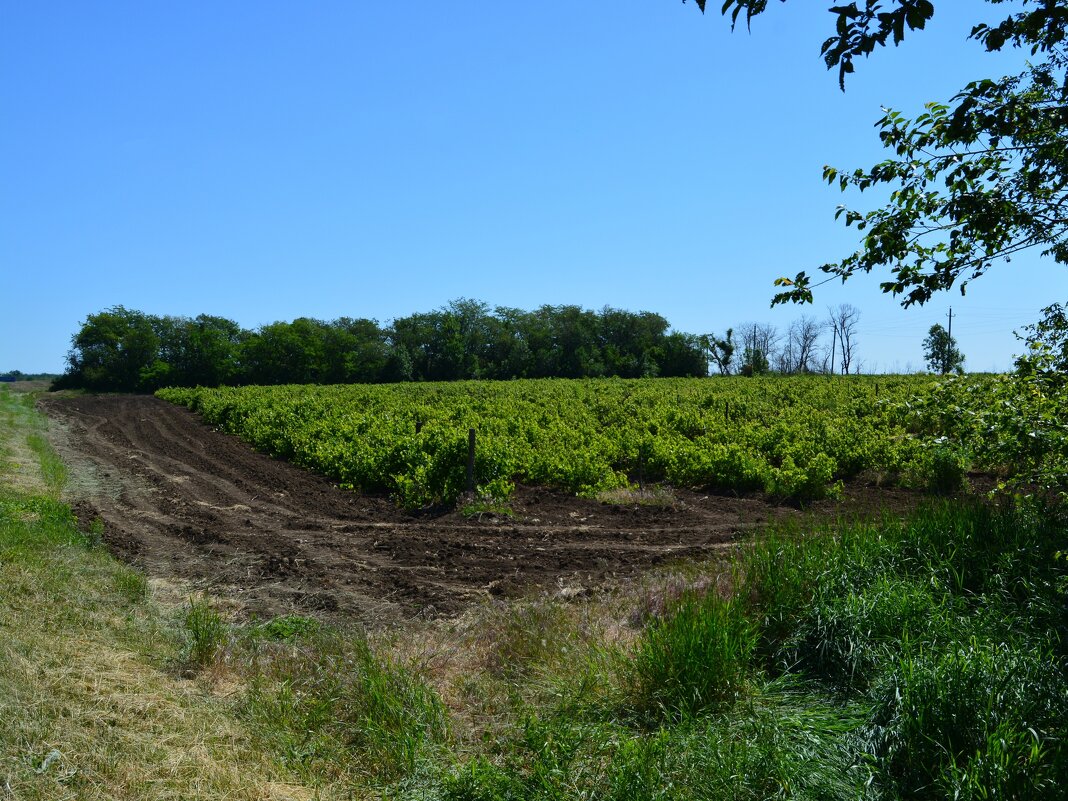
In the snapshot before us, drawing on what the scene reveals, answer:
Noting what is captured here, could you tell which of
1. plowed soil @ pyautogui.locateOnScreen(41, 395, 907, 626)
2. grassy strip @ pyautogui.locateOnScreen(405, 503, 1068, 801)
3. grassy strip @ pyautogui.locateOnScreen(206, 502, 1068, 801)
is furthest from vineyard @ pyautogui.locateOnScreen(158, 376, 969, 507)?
grassy strip @ pyautogui.locateOnScreen(206, 502, 1068, 801)

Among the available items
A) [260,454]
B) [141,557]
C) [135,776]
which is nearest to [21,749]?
[135,776]

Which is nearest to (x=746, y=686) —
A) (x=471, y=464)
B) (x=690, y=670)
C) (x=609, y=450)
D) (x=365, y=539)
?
(x=690, y=670)

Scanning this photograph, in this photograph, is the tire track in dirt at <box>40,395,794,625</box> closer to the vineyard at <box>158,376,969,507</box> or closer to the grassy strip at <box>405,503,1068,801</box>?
the vineyard at <box>158,376,969,507</box>

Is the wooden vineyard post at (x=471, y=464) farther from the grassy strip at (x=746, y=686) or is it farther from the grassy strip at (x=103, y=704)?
the grassy strip at (x=746, y=686)

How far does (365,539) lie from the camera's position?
34.7 feet

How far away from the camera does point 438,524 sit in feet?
37.6

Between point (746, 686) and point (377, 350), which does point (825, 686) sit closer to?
point (746, 686)

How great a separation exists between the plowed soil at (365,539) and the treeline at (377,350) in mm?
58801

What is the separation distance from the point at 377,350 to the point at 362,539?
6785 cm

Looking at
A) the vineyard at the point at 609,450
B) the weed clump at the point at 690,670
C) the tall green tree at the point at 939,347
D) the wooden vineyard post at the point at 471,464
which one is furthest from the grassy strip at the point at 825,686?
the tall green tree at the point at 939,347

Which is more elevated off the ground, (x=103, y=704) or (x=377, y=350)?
(x=377, y=350)

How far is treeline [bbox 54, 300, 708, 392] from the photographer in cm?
7006

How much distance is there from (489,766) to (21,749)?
99.8 inches

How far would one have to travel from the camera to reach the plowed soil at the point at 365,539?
25.9 ft
